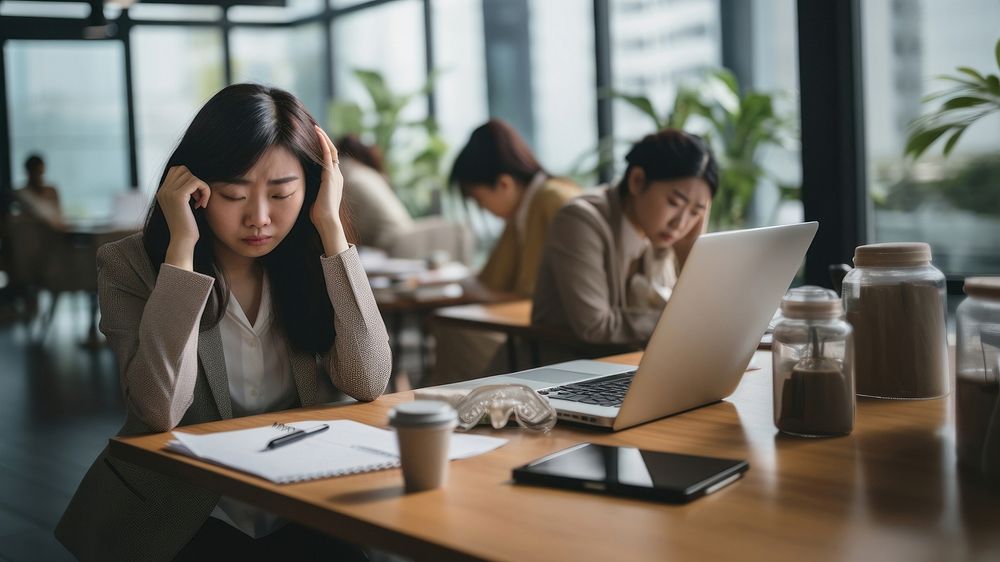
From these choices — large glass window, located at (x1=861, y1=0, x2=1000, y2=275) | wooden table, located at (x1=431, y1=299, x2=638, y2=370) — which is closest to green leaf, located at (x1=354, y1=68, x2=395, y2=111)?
large glass window, located at (x1=861, y1=0, x2=1000, y2=275)

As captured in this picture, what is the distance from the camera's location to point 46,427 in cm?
477

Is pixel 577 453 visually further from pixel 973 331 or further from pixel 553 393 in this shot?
pixel 973 331

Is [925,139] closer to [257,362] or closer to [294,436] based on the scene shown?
[257,362]

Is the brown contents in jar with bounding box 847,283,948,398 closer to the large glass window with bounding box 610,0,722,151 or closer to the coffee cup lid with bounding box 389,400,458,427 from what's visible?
the coffee cup lid with bounding box 389,400,458,427

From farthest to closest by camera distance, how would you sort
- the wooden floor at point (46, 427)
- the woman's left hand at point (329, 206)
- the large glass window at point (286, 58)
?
the large glass window at point (286, 58), the wooden floor at point (46, 427), the woman's left hand at point (329, 206)

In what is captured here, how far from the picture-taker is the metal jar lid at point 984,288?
3.83ft

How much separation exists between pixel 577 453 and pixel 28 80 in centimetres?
952

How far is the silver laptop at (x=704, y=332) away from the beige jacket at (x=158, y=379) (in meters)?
0.26

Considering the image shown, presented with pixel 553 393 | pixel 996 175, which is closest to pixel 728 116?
pixel 996 175

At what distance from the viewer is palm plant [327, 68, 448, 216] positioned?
7.67 meters

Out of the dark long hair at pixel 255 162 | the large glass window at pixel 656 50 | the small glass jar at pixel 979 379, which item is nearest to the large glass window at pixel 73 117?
the large glass window at pixel 656 50

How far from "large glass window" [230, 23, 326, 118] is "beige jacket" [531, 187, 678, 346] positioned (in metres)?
7.06

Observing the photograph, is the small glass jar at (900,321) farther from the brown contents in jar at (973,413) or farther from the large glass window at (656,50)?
the large glass window at (656,50)

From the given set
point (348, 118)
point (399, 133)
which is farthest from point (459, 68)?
point (348, 118)
